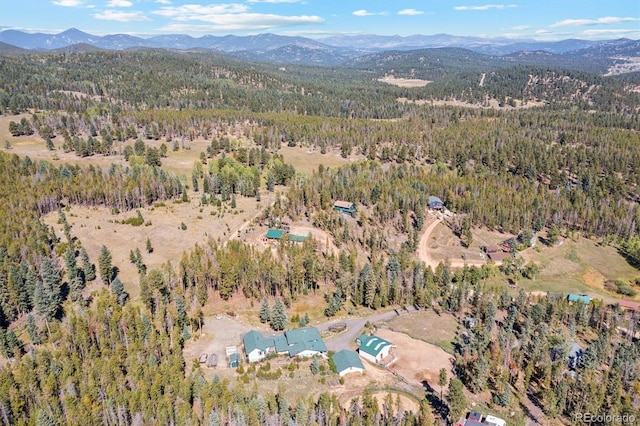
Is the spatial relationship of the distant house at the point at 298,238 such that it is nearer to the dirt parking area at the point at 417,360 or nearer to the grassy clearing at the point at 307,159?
the dirt parking area at the point at 417,360

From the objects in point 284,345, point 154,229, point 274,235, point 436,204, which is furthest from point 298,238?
point 436,204

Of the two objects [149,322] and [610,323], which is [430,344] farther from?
[149,322]

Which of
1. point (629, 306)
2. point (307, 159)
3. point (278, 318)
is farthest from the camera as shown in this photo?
point (307, 159)

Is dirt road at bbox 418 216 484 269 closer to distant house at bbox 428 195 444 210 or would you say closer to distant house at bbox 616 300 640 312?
distant house at bbox 428 195 444 210

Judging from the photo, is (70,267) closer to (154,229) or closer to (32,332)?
(32,332)

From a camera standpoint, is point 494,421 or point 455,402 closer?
point 494,421

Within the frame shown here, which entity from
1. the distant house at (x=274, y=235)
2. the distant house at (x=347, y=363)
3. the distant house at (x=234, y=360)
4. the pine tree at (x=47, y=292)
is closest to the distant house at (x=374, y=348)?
the distant house at (x=347, y=363)

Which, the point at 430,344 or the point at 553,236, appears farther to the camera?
the point at 553,236

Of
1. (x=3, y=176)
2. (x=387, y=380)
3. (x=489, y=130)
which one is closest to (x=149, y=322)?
(x=387, y=380)
